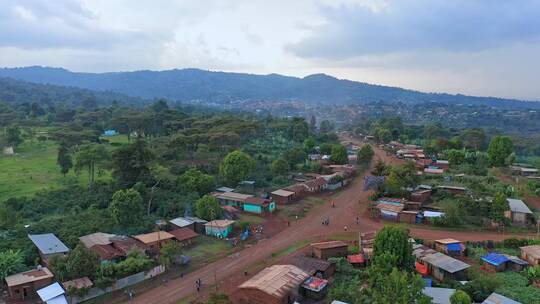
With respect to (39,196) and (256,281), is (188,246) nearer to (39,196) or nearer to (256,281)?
(256,281)

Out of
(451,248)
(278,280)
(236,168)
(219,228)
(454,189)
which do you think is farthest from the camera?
(236,168)

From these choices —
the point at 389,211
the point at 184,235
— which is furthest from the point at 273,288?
the point at 389,211

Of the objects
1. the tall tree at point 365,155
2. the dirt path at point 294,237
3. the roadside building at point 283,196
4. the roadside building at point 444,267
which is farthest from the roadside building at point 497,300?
the tall tree at point 365,155

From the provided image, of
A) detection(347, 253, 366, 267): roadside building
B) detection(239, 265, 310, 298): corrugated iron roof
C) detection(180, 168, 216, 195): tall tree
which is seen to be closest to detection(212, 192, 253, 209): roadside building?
detection(180, 168, 216, 195): tall tree

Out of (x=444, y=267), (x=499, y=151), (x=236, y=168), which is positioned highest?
(x=499, y=151)

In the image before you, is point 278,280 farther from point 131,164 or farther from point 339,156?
point 339,156

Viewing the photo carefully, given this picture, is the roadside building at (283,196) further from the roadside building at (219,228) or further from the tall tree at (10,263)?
the tall tree at (10,263)
